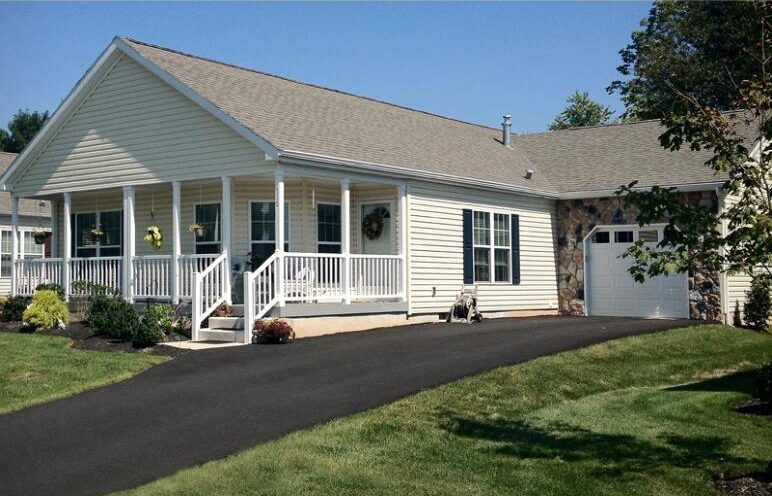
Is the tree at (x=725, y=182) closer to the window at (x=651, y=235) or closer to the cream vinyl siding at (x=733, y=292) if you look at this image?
the cream vinyl siding at (x=733, y=292)

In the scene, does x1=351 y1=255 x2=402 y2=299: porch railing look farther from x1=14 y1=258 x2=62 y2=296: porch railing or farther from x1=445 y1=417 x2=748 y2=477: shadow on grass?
x1=445 y1=417 x2=748 y2=477: shadow on grass

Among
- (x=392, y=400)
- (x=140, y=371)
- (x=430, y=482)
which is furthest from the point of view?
(x=140, y=371)

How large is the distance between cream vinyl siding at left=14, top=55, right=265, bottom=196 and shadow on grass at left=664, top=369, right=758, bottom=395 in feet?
30.1

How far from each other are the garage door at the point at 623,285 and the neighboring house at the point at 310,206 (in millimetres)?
39

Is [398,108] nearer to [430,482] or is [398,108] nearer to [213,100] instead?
[213,100]

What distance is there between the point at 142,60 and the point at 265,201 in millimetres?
4109

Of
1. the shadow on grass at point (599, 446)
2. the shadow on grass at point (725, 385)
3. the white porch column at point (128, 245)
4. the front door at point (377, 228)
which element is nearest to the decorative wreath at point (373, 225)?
the front door at point (377, 228)

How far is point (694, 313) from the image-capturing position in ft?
70.1

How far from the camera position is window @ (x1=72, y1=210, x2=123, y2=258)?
2231 centimetres

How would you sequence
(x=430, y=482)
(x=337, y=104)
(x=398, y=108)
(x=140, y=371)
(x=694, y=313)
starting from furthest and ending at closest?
(x=398, y=108), (x=337, y=104), (x=694, y=313), (x=140, y=371), (x=430, y=482)

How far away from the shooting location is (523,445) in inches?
368

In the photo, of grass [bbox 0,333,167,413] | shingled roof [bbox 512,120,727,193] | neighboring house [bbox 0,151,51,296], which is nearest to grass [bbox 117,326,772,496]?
grass [bbox 0,333,167,413]

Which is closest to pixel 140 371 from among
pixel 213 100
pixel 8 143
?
pixel 213 100

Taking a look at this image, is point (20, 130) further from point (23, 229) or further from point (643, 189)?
point (643, 189)
